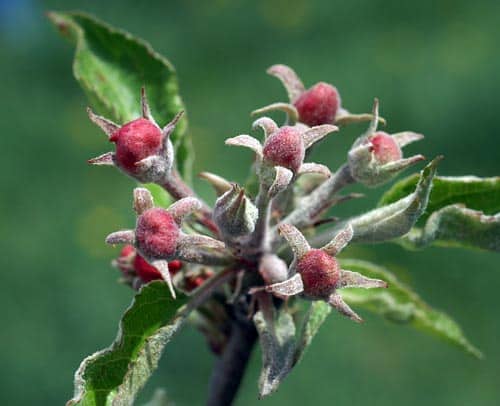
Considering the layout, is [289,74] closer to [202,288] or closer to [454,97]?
[202,288]

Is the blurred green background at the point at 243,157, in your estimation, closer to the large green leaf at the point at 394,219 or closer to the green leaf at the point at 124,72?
the green leaf at the point at 124,72

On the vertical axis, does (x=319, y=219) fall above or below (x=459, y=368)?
above

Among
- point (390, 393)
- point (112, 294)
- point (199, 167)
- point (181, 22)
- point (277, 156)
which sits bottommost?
point (390, 393)

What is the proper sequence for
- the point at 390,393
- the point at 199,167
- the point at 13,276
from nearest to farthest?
the point at 390,393
the point at 13,276
the point at 199,167

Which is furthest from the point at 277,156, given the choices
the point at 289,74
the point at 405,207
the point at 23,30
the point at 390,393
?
the point at 23,30

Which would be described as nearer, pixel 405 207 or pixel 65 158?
pixel 405 207

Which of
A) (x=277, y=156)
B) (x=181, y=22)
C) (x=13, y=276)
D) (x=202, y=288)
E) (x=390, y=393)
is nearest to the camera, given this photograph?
(x=277, y=156)
